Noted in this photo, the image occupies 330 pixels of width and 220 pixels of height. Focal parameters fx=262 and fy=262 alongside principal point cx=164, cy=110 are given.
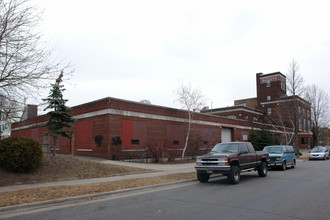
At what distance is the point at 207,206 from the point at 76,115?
2408 cm

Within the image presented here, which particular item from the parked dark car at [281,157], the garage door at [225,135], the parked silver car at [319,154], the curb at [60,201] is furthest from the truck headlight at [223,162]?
the garage door at [225,135]

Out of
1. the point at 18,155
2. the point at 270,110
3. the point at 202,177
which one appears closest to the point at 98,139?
the point at 18,155

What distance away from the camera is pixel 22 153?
12.9 metres

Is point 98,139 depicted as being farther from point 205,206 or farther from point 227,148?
point 205,206

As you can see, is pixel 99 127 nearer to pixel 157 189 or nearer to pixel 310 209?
pixel 157 189

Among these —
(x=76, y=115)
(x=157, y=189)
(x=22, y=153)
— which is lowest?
(x=157, y=189)

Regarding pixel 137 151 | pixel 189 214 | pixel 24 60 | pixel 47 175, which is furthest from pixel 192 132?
pixel 189 214

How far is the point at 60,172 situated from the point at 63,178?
2.79ft

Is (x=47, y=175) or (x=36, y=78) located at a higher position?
(x=36, y=78)

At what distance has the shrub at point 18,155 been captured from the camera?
12.6 meters

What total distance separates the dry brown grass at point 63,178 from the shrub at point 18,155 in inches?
13.6

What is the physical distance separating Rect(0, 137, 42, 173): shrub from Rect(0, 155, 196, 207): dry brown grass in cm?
35

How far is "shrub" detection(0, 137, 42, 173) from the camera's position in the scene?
12625 millimetres

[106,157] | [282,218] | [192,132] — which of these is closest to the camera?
[282,218]
